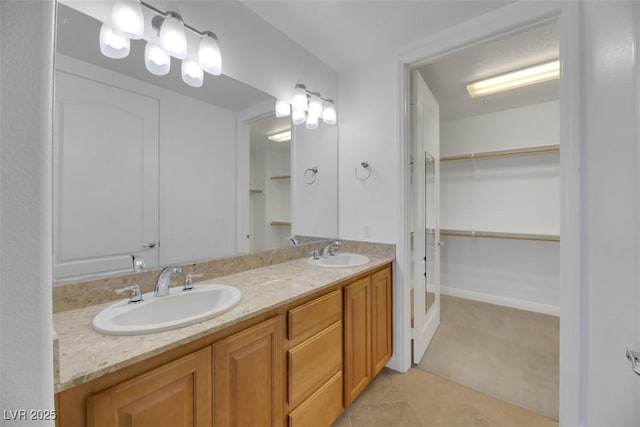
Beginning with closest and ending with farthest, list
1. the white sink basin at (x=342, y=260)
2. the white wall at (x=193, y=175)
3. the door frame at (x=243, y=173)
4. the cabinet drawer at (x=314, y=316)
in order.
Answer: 1. the cabinet drawer at (x=314, y=316)
2. the white wall at (x=193, y=175)
3. the door frame at (x=243, y=173)
4. the white sink basin at (x=342, y=260)

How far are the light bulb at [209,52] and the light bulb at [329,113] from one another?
0.97 m

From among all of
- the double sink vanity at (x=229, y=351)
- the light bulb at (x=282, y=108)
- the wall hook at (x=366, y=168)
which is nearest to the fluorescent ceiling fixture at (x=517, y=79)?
the wall hook at (x=366, y=168)

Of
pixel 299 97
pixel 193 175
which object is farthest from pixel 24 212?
pixel 299 97

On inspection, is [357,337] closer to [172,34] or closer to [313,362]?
[313,362]

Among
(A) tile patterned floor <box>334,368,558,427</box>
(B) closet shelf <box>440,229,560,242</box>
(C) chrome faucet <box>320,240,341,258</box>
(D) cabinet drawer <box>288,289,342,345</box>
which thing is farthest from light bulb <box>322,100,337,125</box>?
(B) closet shelf <box>440,229,560,242</box>

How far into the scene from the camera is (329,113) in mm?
2154

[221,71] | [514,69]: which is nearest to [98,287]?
[221,71]

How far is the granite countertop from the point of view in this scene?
2.09 feet

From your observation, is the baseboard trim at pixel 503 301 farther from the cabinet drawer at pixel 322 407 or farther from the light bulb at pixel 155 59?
the light bulb at pixel 155 59

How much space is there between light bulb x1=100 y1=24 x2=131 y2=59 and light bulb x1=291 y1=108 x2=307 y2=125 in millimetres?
1061

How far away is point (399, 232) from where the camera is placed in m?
1.97

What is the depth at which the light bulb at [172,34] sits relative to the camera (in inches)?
47.4

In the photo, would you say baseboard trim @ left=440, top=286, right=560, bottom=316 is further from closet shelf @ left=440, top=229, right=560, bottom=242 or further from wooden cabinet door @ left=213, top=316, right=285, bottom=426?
wooden cabinet door @ left=213, top=316, right=285, bottom=426

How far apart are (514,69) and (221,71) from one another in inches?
98.2
